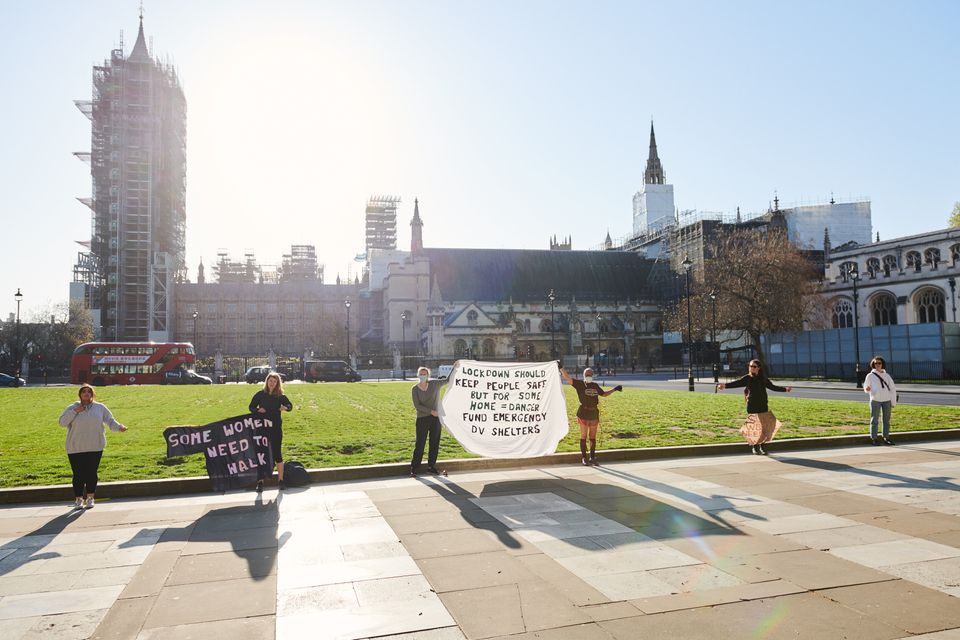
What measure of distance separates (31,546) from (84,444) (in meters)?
2.09

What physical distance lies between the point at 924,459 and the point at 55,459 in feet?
47.4

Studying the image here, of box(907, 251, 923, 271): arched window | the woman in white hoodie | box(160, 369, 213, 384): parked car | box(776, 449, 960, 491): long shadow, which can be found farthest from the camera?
box(907, 251, 923, 271): arched window

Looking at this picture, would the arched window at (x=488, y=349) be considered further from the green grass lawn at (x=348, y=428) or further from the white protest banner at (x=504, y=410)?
the white protest banner at (x=504, y=410)

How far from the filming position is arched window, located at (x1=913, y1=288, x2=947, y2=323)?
2103 inches

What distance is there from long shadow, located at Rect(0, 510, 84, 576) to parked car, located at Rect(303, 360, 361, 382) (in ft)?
138

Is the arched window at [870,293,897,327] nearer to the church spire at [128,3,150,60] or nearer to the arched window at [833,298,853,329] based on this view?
the arched window at [833,298,853,329]

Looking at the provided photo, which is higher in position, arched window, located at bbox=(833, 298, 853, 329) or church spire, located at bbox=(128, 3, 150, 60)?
church spire, located at bbox=(128, 3, 150, 60)

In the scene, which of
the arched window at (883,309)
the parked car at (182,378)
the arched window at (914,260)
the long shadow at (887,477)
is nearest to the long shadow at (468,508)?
the long shadow at (887,477)

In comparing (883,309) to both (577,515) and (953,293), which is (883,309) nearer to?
(953,293)

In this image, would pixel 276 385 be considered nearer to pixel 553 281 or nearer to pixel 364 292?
pixel 553 281

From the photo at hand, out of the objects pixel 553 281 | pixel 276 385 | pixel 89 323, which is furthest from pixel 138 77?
pixel 276 385

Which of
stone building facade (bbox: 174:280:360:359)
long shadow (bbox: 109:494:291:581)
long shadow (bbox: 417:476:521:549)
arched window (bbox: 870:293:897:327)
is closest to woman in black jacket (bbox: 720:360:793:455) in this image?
long shadow (bbox: 417:476:521:549)

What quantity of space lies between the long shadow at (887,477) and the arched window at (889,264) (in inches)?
2178

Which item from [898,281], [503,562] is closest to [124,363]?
[503,562]
